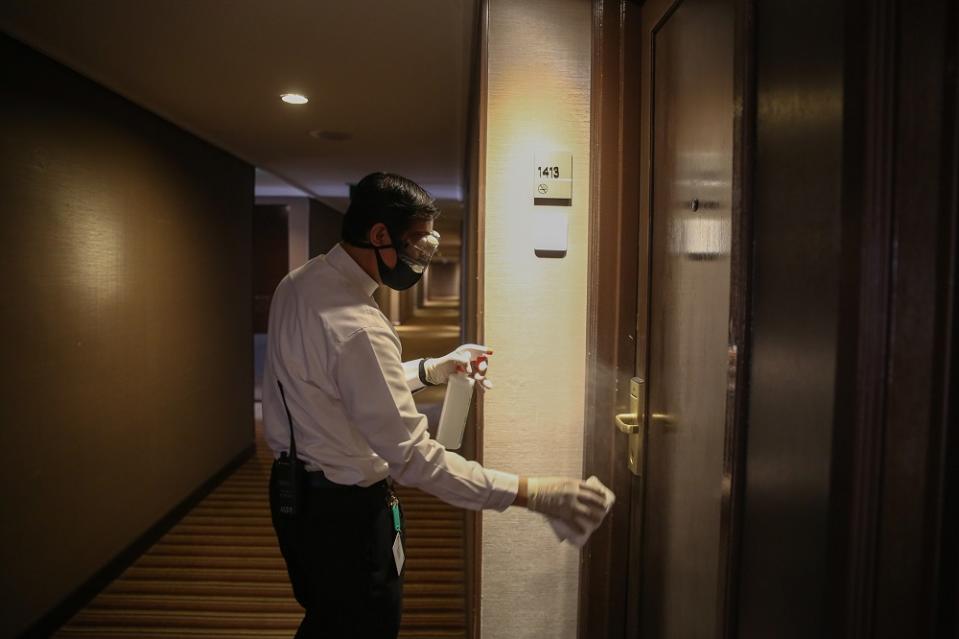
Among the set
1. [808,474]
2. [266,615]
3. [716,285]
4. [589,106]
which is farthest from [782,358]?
[266,615]

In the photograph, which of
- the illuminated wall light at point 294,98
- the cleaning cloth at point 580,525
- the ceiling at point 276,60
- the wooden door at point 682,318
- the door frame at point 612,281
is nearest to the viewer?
the wooden door at point 682,318

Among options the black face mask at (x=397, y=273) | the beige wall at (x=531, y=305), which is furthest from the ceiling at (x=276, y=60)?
the black face mask at (x=397, y=273)

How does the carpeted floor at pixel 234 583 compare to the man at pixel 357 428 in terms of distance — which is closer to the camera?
the man at pixel 357 428

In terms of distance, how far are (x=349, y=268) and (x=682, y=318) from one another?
0.77 m

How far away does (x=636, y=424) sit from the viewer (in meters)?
1.52

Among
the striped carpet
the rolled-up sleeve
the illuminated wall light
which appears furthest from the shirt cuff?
the illuminated wall light

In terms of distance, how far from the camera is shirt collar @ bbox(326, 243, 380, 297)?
1.46 m

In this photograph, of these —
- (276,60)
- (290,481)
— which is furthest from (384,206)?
(276,60)

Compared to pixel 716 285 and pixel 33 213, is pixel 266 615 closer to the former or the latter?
pixel 33 213

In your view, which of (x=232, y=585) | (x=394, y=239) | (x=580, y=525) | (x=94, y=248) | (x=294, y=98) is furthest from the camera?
(x=294, y=98)

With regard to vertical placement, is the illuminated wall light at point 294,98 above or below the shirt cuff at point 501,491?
above

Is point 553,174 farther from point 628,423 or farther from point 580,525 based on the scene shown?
point 580,525

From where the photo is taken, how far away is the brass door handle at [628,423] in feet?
4.97

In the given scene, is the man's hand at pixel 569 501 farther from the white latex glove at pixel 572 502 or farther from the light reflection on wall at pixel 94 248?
the light reflection on wall at pixel 94 248
